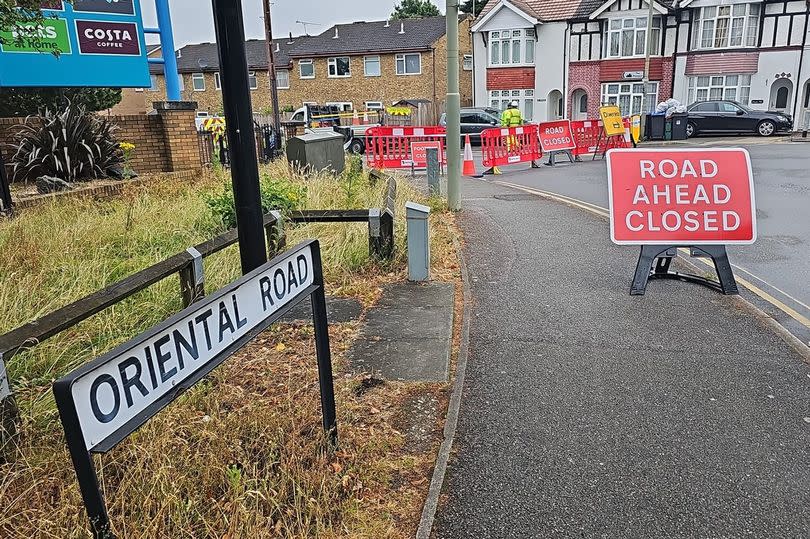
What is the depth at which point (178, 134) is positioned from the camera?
462 inches

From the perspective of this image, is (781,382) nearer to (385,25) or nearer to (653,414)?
(653,414)

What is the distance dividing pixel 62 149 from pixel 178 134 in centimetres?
217

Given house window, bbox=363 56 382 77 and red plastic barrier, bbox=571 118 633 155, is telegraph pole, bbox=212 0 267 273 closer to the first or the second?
red plastic barrier, bbox=571 118 633 155

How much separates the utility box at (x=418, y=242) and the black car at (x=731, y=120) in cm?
2405

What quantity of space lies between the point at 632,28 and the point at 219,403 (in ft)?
113

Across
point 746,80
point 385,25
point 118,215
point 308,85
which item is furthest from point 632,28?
point 118,215

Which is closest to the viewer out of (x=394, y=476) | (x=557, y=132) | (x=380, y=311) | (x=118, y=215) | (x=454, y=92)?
(x=394, y=476)

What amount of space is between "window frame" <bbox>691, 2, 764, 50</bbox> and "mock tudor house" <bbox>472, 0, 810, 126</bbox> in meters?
0.05

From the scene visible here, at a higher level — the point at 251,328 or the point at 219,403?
the point at 251,328

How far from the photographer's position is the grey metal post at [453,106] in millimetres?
9312

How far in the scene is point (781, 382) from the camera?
4.32 metres

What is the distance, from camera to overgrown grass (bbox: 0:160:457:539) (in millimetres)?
2717

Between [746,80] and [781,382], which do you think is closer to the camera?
[781,382]

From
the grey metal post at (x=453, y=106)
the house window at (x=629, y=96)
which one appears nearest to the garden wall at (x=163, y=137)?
the grey metal post at (x=453, y=106)
